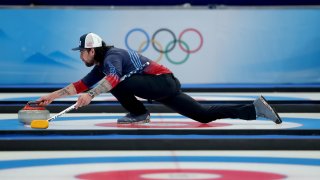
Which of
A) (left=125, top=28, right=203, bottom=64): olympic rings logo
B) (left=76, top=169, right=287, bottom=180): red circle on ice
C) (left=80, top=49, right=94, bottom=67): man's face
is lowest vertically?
(left=76, top=169, right=287, bottom=180): red circle on ice

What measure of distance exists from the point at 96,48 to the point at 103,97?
339 cm

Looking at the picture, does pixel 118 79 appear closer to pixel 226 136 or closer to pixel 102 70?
pixel 102 70

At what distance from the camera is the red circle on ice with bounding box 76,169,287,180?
4.64m

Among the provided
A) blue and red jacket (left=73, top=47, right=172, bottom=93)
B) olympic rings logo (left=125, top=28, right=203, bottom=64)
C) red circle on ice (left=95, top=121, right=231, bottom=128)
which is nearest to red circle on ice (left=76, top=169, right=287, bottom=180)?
blue and red jacket (left=73, top=47, right=172, bottom=93)

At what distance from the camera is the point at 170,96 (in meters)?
6.95

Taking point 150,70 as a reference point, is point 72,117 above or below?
below

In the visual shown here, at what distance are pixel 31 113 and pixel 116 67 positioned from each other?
3.09 feet

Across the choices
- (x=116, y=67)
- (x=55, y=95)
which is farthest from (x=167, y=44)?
(x=116, y=67)

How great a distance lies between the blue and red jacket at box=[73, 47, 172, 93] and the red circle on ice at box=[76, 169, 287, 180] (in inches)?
66.6

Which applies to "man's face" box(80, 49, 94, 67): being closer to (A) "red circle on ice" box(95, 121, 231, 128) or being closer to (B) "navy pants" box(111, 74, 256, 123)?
(B) "navy pants" box(111, 74, 256, 123)

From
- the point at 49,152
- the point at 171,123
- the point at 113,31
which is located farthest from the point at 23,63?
the point at 49,152

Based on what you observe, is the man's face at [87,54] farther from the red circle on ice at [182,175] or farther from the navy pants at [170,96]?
the red circle on ice at [182,175]

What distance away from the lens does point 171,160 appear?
5.35 m

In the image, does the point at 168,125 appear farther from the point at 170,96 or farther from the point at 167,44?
the point at 167,44
